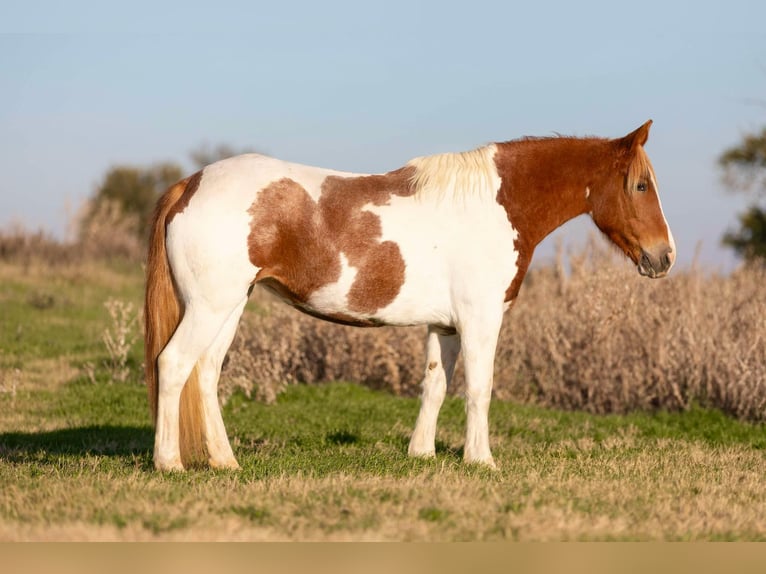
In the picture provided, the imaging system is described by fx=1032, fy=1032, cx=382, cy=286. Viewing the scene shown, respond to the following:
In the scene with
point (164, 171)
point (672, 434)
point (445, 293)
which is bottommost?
point (672, 434)

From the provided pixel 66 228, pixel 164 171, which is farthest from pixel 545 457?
pixel 164 171

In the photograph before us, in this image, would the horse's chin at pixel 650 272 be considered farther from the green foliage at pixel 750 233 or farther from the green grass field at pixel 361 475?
the green foliage at pixel 750 233

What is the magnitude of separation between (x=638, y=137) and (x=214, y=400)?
3521mm

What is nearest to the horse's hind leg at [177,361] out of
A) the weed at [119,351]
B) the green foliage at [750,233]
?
the weed at [119,351]

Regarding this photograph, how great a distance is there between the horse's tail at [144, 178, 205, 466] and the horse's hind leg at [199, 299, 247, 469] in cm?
7

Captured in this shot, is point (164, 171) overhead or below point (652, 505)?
overhead

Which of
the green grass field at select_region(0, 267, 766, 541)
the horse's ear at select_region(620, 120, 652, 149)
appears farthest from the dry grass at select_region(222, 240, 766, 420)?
the horse's ear at select_region(620, 120, 652, 149)

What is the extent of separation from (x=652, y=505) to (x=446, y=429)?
3.98 metres

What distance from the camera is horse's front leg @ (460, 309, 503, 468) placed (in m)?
7.19

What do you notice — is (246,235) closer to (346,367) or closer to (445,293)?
(445,293)

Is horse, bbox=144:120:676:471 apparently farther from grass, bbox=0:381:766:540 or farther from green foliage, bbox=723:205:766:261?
green foliage, bbox=723:205:766:261

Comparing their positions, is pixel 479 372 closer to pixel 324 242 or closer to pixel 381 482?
pixel 381 482

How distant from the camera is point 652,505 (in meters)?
5.91

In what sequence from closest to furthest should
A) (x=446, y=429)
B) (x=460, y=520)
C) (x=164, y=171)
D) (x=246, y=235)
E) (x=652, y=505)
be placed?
(x=460, y=520), (x=652, y=505), (x=246, y=235), (x=446, y=429), (x=164, y=171)
